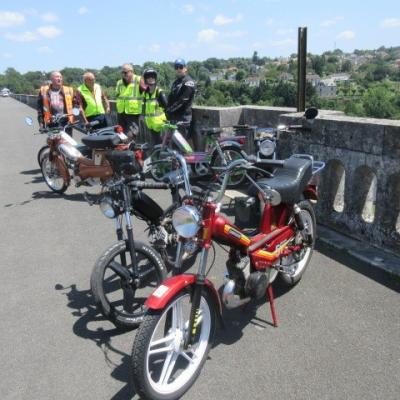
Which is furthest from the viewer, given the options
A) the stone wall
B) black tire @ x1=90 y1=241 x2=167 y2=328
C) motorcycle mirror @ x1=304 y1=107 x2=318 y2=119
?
motorcycle mirror @ x1=304 y1=107 x2=318 y2=119

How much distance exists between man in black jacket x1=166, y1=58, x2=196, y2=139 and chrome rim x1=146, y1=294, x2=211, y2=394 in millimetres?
5039

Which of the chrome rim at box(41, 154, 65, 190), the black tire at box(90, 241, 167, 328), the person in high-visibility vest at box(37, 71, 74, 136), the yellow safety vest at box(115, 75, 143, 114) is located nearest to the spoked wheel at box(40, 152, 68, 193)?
the chrome rim at box(41, 154, 65, 190)

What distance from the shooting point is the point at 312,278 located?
401 cm

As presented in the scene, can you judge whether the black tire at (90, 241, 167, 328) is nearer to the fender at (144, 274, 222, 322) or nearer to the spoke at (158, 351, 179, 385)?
the spoke at (158, 351, 179, 385)

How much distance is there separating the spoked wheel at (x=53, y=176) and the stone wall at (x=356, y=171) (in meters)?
3.81

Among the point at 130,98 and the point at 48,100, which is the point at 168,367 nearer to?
the point at 130,98

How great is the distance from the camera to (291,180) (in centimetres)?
349

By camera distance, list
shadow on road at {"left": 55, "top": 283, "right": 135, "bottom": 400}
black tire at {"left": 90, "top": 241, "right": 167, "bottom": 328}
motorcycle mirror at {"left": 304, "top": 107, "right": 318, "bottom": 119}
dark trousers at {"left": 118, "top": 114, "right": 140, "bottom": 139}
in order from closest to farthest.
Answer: shadow on road at {"left": 55, "top": 283, "right": 135, "bottom": 400}
black tire at {"left": 90, "top": 241, "right": 167, "bottom": 328}
motorcycle mirror at {"left": 304, "top": 107, "right": 318, "bottom": 119}
dark trousers at {"left": 118, "top": 114, "right": 140, "bottom": 139}

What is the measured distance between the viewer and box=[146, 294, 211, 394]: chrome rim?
2.62 metres

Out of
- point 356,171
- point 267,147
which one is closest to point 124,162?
point 267,147

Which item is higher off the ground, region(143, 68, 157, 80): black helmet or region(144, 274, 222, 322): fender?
region(143, 68, 157, 80): black helmet

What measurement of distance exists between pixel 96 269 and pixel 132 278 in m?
0.30

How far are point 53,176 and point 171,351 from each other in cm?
543

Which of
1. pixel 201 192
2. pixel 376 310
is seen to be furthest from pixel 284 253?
pixel 201 192
